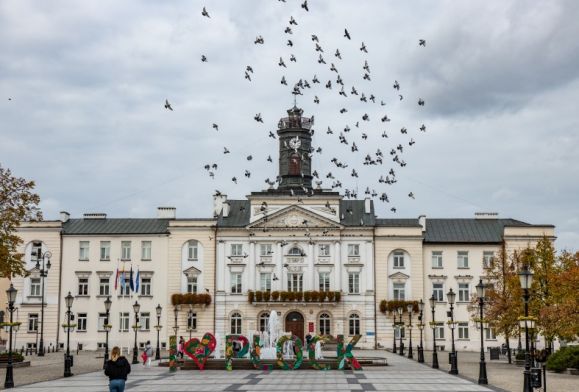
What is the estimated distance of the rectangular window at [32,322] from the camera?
8259 cm

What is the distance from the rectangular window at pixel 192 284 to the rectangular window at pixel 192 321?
7.78 feet

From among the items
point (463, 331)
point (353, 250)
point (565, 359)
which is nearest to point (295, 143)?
point (353, 250)

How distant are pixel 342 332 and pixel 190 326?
599 inches

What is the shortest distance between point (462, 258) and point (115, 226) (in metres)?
36.1

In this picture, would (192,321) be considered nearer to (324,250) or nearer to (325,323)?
(325,323)

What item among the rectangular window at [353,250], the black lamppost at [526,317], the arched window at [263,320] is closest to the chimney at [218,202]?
the arched window at [263,320]

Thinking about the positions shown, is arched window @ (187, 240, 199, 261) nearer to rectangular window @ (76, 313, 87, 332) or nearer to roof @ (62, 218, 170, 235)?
roof @ (62, 218, 170, 235)

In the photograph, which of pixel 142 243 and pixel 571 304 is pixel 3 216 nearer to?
pixel 571 304

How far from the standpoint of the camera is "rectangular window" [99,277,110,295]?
8444cm

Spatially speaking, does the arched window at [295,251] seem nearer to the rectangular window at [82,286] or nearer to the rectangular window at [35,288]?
the rectangular window at [82,286]

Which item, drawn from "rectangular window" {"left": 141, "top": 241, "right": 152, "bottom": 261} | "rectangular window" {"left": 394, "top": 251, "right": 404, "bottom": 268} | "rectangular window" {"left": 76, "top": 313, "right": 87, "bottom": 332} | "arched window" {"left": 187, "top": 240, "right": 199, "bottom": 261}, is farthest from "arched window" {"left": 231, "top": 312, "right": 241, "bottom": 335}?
"rectangular window" {"left": 394, "top": 251, "right": 404, "bottom": 268}

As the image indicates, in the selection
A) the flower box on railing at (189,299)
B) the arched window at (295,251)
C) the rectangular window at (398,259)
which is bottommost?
the flower box on railing at (189,299)

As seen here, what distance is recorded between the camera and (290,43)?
1243 inches

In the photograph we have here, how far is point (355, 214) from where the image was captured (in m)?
86.9
